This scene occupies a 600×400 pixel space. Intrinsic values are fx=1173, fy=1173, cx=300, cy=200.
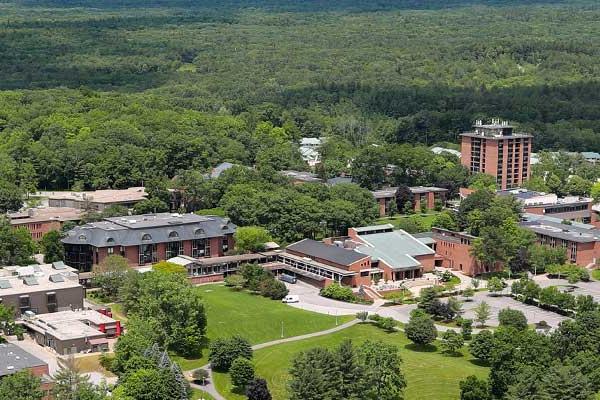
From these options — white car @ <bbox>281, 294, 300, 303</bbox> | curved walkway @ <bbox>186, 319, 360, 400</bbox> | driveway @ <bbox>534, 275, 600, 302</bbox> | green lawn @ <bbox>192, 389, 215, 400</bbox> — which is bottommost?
driveway @ <bbox>534, 275, 600, 302</bbox>

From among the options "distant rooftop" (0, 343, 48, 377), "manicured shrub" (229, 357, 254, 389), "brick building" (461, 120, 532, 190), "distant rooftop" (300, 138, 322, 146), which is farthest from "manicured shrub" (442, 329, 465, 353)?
"distant rooftop" (300, 138, 322, 146)

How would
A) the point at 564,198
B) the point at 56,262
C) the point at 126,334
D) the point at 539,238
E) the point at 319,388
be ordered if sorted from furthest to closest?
the point at 564,198
the point at 539,238
the point at 56,262
the point at 126,334
the point at 319,388

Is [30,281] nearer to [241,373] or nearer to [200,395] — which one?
[200,395]

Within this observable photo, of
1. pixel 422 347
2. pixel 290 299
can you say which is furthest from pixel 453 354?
pixel 290 299

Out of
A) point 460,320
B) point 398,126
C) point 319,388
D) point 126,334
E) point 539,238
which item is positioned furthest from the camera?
point 398,126

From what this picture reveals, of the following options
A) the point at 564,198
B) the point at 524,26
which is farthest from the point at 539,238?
the point at 524,26

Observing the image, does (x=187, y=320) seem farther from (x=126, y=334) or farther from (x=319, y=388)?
(x=319, y=388)

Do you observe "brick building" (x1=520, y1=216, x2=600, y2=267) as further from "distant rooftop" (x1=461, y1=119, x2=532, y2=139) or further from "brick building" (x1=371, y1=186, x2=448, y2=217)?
"distant rooftop" (x1=461, y1=119, x2=532, y2=139)
